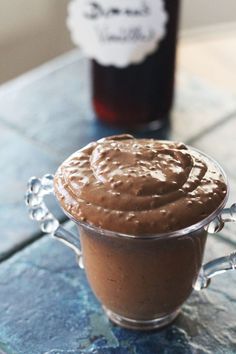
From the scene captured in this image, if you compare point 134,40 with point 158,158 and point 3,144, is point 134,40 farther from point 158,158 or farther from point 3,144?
point 158,158

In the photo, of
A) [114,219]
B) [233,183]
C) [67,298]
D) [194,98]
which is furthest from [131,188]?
[194,98]

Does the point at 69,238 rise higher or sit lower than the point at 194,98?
higher

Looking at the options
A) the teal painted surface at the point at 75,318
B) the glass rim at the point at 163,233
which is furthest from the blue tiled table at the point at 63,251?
the glass rim at the point at 163,233

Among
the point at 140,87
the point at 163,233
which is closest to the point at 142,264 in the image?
the point at 163,233

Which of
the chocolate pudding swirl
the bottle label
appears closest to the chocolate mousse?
the chocolate pudding swirl

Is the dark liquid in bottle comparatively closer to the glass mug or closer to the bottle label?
the bottle label

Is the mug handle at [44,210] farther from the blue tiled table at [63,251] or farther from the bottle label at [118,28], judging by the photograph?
the bottle label at [118,28]
